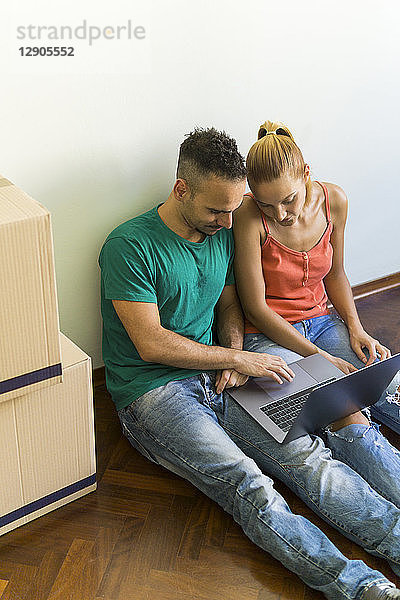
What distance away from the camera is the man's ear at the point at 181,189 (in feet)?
6.01

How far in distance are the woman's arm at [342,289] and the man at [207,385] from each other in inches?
12.2

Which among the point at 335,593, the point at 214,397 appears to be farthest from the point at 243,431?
the point at 335,593

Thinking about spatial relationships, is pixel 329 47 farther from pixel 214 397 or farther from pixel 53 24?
pixel 214 397

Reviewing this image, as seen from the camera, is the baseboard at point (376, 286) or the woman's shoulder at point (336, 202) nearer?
the woman's shoulder at point (336, 202)

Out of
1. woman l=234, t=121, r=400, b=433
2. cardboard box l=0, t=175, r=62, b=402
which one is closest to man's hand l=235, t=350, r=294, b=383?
woman l=234, t=121, r=400, b=433

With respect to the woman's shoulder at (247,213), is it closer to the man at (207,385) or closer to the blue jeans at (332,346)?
the man at (207,385)

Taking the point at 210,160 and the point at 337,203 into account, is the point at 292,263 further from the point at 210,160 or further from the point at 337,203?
the point at 210,160

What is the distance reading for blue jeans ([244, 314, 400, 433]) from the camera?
2100mm

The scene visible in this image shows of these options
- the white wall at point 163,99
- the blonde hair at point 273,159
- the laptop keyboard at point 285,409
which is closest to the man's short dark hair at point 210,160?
the blonde hair at point 273,159

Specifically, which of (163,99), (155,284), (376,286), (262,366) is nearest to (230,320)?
(262,366)

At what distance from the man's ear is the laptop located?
53cm

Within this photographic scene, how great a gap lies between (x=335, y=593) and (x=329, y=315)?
0.93m

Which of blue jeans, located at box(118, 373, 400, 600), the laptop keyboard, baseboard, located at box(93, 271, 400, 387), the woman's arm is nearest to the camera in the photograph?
blue jeans, located at box(118, 373, 400, 600)

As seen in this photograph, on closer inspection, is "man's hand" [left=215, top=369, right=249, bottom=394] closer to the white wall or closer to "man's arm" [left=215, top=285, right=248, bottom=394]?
"man's arm" [left=215, top=285, right=248, bottom=394]
